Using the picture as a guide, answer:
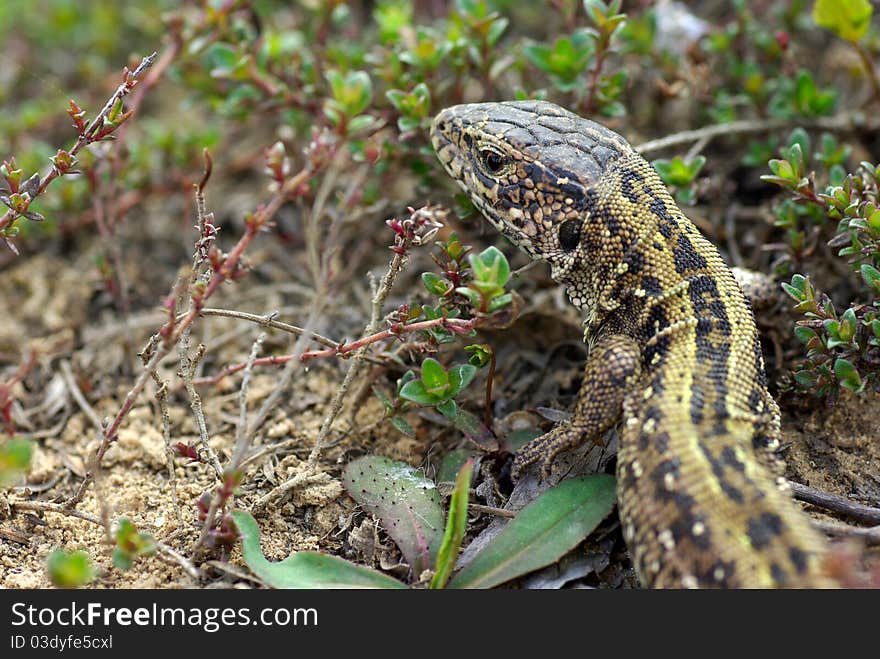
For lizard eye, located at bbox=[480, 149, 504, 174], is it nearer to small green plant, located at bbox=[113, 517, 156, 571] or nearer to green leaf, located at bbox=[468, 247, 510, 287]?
green leaf, located at bbox=[468, 247, 510, 287]

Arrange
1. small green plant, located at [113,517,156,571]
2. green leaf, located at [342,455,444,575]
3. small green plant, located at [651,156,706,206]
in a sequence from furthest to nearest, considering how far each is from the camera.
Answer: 1. small green plant, located at [651,156,706,206]
2. green leaf, located at [342,455,444,575]
3. small green plant, located at [113,517,156,571]

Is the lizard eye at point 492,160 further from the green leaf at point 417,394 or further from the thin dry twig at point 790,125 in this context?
the thin dry twig at point 790,125

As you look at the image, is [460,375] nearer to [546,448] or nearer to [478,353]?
[478,353]

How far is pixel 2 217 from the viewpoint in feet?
13.7

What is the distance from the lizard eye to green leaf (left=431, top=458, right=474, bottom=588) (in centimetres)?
166

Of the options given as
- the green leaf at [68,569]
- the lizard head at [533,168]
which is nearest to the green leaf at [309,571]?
the green leaf at [68,569]

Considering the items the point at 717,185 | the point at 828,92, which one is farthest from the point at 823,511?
the point at 828,92

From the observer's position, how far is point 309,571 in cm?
355

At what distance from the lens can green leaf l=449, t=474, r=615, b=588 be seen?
356 cm

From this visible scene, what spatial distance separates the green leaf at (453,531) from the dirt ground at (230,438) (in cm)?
30

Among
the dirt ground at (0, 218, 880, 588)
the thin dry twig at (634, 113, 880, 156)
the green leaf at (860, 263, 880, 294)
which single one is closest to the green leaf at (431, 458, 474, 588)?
the dirt ground at (0, 218, 880, 588)

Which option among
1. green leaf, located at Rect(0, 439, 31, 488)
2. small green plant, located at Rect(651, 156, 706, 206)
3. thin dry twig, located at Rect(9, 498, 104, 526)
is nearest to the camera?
green leaf, located at Rect(0, 439, 31, 488)

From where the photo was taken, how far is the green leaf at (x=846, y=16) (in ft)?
15.8
